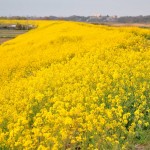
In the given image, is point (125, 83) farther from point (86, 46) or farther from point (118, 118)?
point (86, 46)

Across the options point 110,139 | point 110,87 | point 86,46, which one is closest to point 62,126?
point 110,139

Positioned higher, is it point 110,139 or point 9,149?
point 110,139

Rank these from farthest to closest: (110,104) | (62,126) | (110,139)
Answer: (110,104)
(62,126)
(110,139)

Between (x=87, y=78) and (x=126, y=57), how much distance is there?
124 inches

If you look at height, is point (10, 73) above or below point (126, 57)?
below

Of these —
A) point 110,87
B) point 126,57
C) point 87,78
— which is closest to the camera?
point 110,87

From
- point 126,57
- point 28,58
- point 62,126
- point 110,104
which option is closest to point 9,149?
point 62,126

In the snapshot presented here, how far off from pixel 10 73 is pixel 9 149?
9.68 meters

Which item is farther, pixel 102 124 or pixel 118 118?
pixel 118 118

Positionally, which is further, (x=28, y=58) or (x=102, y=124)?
(x=28, y=58)

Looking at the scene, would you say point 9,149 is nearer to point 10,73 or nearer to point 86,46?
point 10,73

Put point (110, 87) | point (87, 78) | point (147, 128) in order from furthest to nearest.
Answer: point (87, 78)
point (110, 87)
point (147, 128)

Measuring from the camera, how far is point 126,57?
42.0 ft

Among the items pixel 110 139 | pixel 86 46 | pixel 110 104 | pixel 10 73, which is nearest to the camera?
pixel 110 139
